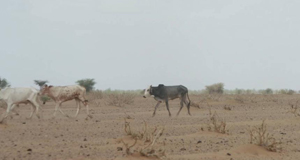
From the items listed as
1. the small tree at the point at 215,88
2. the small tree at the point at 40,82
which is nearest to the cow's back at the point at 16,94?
the small tree at the point at 40,82

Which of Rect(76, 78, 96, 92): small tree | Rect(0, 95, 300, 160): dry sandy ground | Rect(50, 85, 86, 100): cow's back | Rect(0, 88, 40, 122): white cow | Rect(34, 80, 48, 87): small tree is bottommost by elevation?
Rect(0, 95, 300, 160): dry sandy ground

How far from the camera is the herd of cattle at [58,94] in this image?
22297 mm

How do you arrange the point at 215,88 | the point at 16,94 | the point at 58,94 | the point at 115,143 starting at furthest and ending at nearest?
the point at 215,88 → the point at 58,94 → the point at 16,94 → the point at 115,143

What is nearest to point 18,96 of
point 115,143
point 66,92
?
point 66,92

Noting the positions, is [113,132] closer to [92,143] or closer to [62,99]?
[92,143]

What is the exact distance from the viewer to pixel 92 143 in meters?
14.7

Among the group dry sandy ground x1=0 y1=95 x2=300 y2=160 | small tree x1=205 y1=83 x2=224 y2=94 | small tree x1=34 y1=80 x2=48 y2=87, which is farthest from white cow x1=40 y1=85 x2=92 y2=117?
small tree x1=205 y1=83 x2=224 y2=94

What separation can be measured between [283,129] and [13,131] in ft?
30.4

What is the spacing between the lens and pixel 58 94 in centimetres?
2542

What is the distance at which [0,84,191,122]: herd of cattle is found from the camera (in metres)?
22.3

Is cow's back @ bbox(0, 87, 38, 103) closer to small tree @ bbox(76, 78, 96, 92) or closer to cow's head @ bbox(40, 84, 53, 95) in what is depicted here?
cow's head @ bbox(40, 84, 53, 95)

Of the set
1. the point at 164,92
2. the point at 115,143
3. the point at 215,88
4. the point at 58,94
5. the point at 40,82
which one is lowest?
the point at 115,143

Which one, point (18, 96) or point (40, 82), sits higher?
point (40, 82)

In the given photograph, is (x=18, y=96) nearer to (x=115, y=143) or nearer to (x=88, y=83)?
(x=115, y=143)
